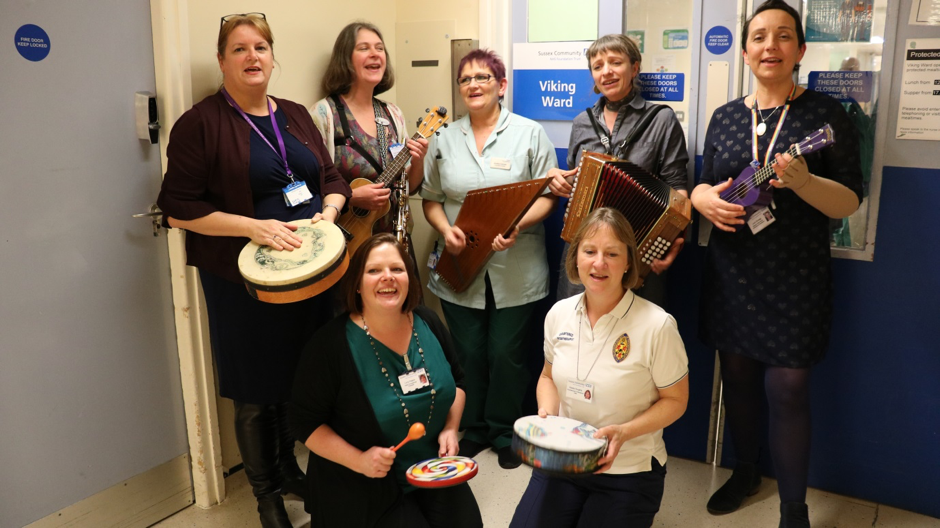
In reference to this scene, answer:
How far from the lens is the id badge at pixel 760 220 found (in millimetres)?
2422

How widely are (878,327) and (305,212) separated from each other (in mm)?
2017

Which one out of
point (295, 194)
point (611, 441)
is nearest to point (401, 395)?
point (611, 441)

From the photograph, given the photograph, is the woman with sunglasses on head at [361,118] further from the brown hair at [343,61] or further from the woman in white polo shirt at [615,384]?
the woman in white polo shirt at [615,384]

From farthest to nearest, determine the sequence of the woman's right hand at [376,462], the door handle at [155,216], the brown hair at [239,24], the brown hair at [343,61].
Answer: the brown hair at [343,61]
the door handle at [155,216]
the brown hair at [239,24]
the woman's right hand at [376,462]

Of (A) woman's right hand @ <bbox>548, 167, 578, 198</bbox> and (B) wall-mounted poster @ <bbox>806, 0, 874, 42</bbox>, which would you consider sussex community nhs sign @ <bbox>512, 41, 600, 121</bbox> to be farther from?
(B) wall-mounted poster @ <bbox>806, 0, 874, 42</bbox>

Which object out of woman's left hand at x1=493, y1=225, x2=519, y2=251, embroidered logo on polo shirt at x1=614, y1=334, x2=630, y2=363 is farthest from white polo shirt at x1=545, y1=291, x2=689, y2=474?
woman's left hand at x1=493, y1=225, x2=519, y2=251

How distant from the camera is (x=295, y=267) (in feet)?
6.93

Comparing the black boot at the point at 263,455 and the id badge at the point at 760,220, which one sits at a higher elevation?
the id badge at the point at 760,220

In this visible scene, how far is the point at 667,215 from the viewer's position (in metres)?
2.49

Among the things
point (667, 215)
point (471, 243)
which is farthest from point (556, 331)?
point (471, 243)

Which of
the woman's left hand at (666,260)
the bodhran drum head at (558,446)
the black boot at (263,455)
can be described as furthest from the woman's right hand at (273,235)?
the woman's left hand at (666,260)

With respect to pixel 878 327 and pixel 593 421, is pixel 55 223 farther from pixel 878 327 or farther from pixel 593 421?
pixel 878 327

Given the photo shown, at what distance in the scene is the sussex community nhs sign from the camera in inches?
123

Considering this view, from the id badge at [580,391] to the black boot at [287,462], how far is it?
3.43 ft
